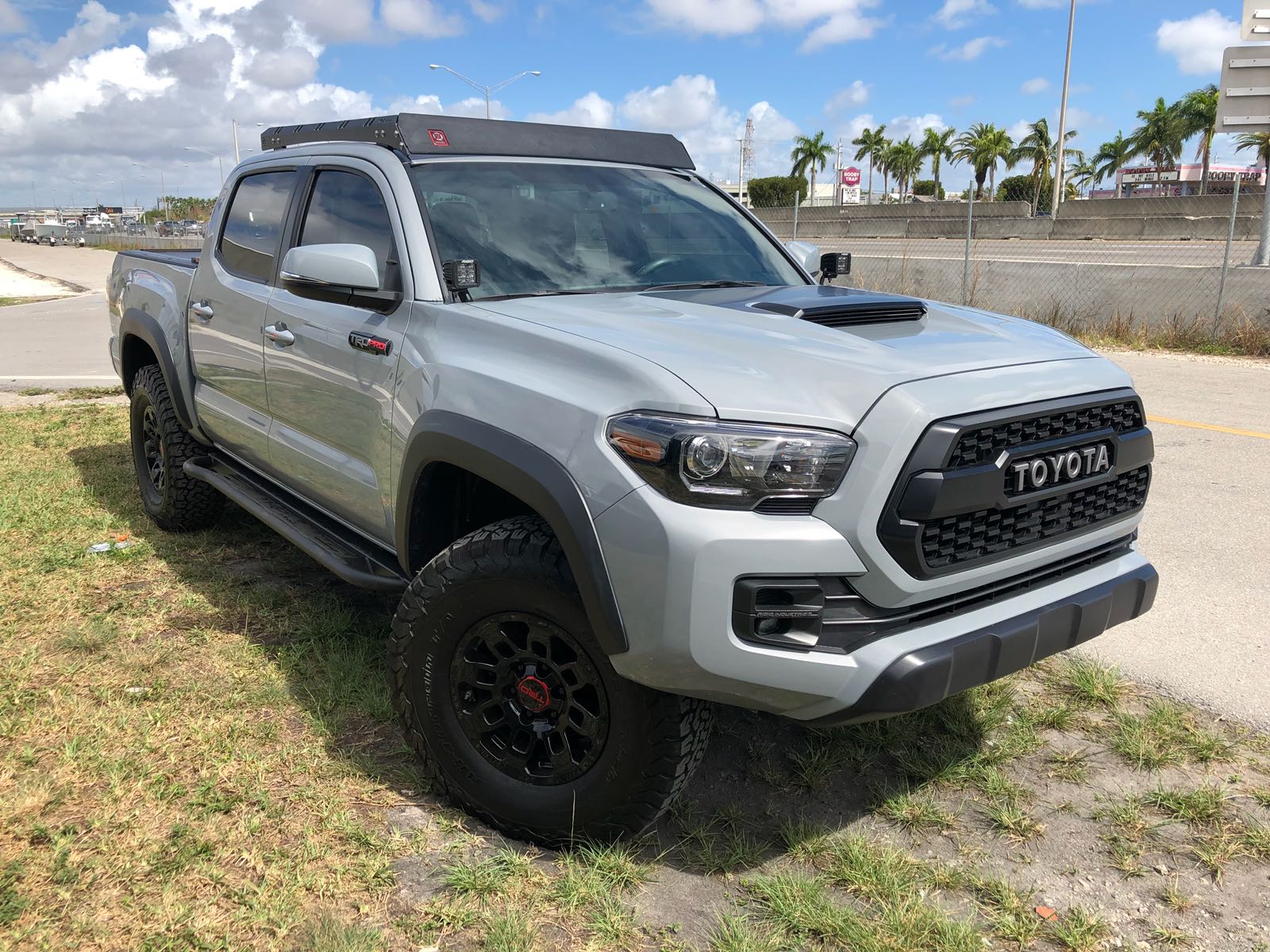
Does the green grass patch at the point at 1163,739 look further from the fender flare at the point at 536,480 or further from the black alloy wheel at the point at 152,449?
the black alloy wheel at the point at 152,449

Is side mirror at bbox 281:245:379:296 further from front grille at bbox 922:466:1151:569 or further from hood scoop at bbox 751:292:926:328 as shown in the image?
front grille at bbox 922:466:1151:569

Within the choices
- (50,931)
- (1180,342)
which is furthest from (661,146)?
(1180,342)

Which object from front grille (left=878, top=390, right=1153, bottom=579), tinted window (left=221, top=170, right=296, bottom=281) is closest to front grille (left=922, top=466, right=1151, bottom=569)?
front grille (left=878, top=390, right=1153, bottom=579)

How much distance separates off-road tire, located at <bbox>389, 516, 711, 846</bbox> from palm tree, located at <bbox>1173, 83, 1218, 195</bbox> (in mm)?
72670

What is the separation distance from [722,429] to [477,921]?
1340mm

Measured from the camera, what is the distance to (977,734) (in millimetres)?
3436

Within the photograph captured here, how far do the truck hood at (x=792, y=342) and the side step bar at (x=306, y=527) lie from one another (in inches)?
38.6

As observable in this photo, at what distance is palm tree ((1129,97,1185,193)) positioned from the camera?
232ft

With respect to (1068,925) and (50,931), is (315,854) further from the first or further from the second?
(1068,925)

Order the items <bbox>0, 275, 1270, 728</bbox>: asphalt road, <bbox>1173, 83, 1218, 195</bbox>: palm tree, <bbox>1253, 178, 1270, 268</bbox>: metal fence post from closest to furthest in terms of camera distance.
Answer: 1. <bbox>0, 275, 1270, 728</bbox>: asphalt road
2. <bbox>1253, 178, 1270, 268</bbox>: metal fence post
3. <bbox>1173, 83, 1218, 195</bbox>: palm tree

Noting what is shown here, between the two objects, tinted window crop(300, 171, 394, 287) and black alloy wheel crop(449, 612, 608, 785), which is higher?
tinted window crop(300, 171, 394, 287)

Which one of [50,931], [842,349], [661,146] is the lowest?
[50,931]

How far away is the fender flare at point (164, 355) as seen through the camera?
5172 millimetres

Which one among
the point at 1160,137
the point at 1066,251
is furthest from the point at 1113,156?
the point at 1066,251
